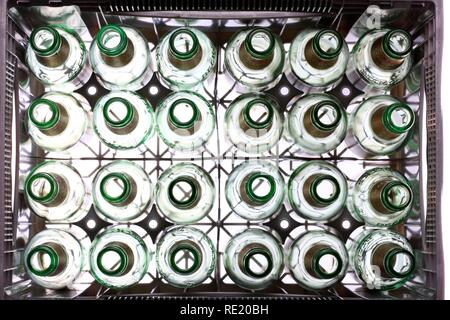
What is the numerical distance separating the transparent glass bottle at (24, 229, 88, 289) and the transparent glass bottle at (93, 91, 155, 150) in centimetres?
24

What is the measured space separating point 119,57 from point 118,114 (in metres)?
0.12

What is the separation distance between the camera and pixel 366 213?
41.6 inches

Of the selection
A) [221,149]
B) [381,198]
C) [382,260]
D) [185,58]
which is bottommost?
[382,260]

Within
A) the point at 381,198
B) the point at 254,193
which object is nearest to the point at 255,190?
the point at 254,193

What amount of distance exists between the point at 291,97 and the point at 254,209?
322 millimetres

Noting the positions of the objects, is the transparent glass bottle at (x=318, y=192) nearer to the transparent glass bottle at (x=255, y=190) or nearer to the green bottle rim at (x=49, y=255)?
the transparent glass bottle at (x=255, y=190)

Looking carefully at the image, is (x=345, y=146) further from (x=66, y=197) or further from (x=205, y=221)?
(x=66, y=197)

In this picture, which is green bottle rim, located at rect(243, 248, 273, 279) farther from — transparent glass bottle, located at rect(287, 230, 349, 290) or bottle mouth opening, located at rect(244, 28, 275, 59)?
bottle mouth opening, located at rect(244, 28, 275, 59)

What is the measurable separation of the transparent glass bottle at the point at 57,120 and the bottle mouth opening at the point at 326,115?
526mm

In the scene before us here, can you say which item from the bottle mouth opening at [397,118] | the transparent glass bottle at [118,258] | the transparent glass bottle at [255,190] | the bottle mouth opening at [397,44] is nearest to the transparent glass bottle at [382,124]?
the bottle mouth opening at [397,118]

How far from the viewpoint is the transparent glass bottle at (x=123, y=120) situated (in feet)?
Answer: 3.08

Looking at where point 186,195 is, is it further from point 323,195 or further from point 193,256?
point 323,195

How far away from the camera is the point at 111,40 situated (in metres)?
1.00
